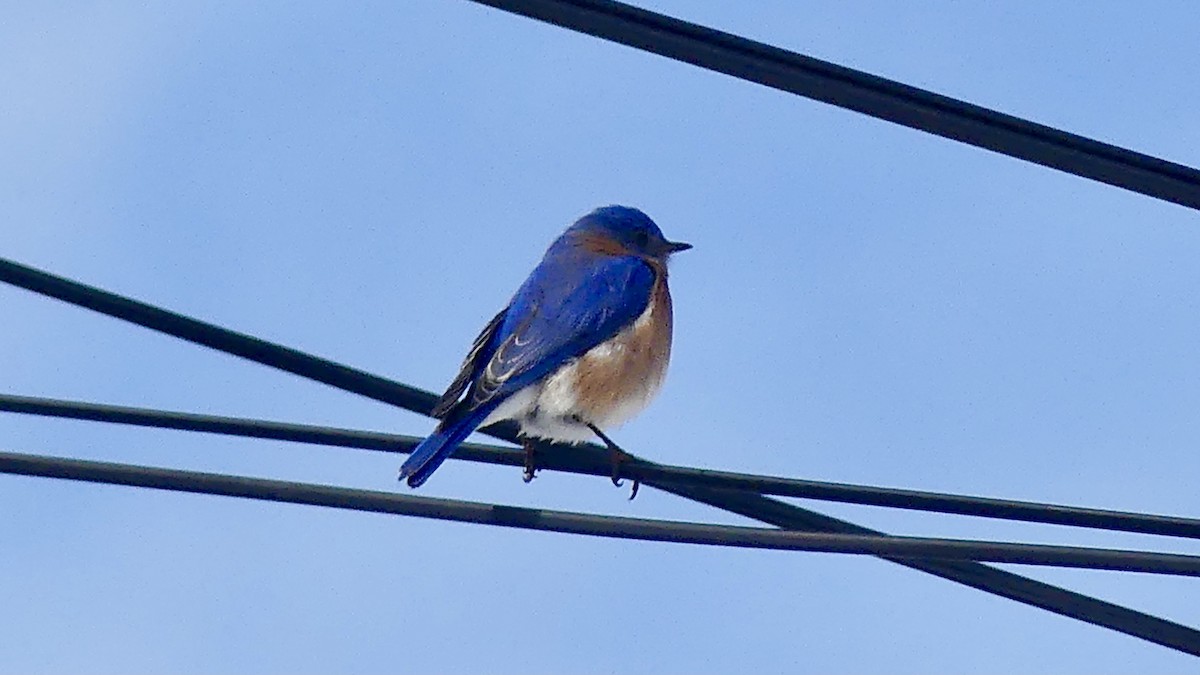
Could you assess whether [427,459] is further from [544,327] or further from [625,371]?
[625,371]

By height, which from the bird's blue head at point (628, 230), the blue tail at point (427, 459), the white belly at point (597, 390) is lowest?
the blue tail at point (427, 459)

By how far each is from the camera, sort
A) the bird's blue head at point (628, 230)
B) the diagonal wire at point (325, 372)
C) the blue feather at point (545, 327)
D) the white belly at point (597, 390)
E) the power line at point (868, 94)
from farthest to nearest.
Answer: the bird's blue head at point (628, 230), the white belly at point (597, 390), the blue feather at point (545, 327), the diagonal wire at point (325, 372), the power line at point (868, 94)

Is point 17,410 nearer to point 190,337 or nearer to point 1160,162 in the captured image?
point 190,337

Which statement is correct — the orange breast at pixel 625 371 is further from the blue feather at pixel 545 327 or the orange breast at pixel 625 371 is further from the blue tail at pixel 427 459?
the blue tail at pixel 427 459

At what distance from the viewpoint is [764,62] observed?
368 centimetres

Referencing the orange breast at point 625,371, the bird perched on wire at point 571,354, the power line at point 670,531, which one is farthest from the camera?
the orange breast at point 625,371

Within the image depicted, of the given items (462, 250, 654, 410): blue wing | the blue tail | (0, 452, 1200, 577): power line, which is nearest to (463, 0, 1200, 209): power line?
(0, 452, 1200, 577): power line

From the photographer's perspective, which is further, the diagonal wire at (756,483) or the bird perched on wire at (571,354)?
the bird perched on wire at (571,354)

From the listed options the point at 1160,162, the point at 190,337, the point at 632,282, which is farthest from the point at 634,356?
the point at 1160,162

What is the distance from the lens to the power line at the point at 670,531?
156 inches

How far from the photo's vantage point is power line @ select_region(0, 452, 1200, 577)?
3.97 metres

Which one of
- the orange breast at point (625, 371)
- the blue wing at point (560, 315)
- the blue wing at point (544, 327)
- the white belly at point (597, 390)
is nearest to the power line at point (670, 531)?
the blue wing at point (544, 327)

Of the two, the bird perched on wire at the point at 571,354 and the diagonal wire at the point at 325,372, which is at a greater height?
the bird perched on wire at the point at 571,354

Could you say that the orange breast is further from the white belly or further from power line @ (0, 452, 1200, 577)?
power line @ (0, 452, 1200, 577)
